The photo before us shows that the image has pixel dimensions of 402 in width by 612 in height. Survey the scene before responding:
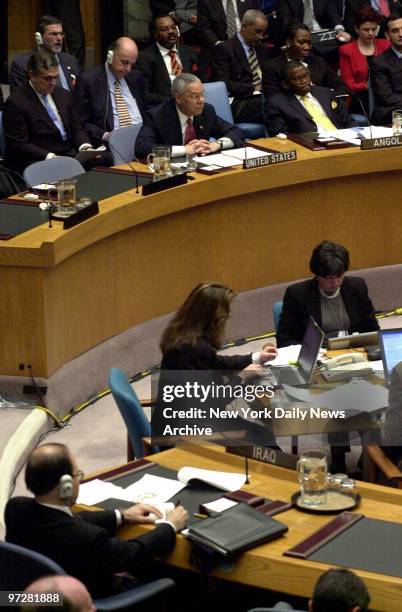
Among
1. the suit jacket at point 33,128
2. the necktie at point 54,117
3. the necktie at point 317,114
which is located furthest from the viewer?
the necktie at point 317,114

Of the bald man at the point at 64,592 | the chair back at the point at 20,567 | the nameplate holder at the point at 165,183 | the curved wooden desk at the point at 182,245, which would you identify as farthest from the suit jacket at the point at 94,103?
the bald man at the point at 64,592

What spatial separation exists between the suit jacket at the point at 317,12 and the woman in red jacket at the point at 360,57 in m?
0.85

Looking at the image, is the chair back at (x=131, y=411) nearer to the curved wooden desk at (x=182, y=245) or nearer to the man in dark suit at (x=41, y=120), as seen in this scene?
the curved wooden desk at (x=182, y=245)

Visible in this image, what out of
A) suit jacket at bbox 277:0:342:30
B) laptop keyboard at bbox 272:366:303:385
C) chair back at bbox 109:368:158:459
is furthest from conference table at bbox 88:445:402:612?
suit jacket at bbox 277:0:342:30

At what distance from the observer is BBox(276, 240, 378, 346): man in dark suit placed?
234 inches

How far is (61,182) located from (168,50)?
3.15 metres

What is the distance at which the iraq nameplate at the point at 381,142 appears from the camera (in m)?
7.86

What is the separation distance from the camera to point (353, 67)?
9836 millimetres

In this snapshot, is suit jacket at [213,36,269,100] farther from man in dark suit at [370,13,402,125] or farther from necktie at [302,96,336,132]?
necktie at [302,96,336,132]

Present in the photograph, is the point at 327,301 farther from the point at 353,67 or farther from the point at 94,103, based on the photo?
the point at 353,67

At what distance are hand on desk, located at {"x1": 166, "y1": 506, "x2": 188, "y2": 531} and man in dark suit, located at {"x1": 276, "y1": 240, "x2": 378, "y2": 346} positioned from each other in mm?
1925

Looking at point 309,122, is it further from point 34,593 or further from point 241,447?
point 34,593

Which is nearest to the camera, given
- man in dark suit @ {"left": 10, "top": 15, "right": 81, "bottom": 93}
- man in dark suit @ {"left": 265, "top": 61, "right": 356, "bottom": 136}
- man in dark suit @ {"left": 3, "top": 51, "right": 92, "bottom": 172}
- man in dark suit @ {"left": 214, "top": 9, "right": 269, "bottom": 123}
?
man in dark suit @ {"left": 3, "top": 51, "right": 92, "bottom": 172}

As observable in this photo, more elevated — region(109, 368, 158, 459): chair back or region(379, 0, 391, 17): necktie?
region(379, 0, 391, 17): necktie
